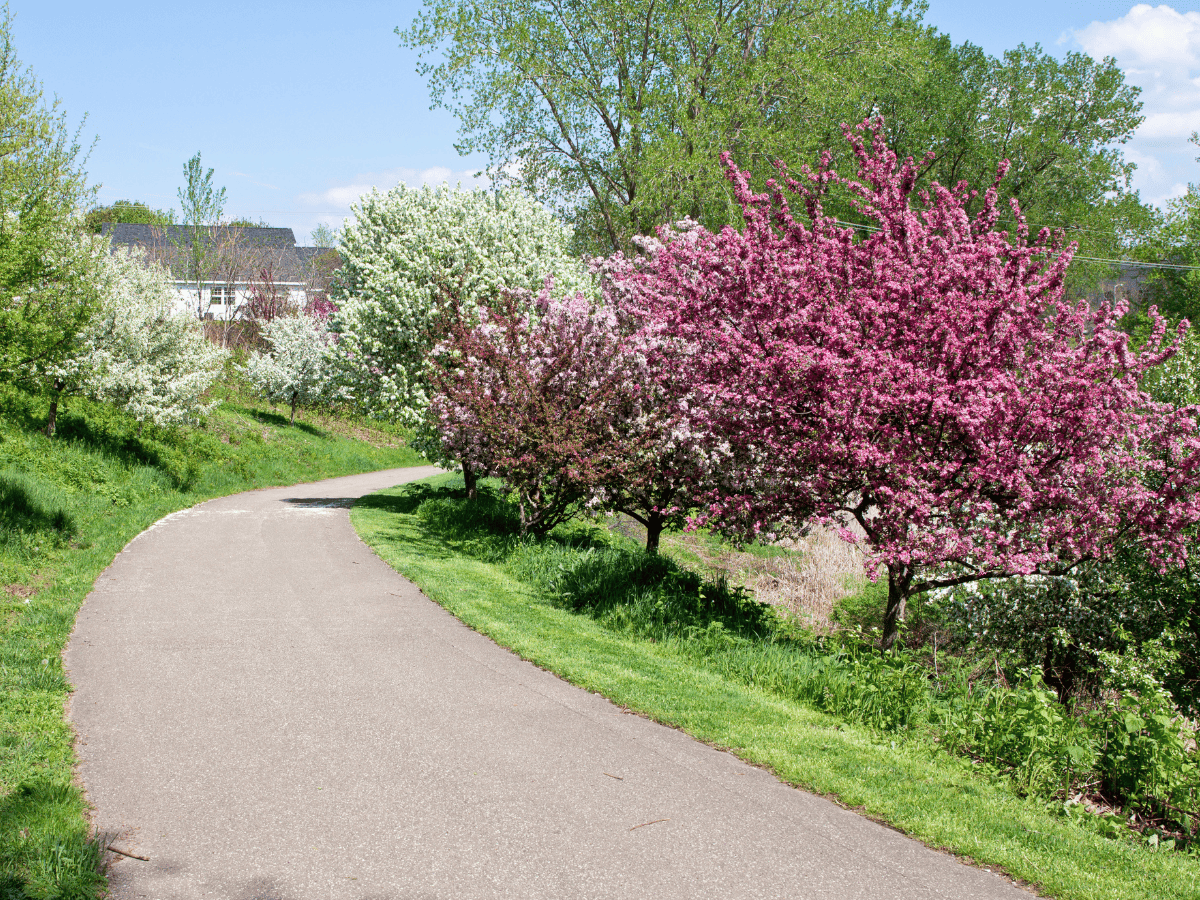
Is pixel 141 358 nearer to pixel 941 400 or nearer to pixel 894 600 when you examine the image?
pixel 894 600

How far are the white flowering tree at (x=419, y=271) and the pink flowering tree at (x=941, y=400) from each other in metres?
10.1

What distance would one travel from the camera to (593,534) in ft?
58.1

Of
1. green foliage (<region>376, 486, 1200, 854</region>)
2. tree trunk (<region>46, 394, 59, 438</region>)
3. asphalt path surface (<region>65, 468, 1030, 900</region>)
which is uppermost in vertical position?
tree trunk (<region>46, 394, 59, 438</region>)

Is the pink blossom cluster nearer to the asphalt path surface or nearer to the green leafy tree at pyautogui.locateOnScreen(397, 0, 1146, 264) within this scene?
the asphalt path surface

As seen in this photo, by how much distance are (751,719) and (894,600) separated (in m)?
3.66

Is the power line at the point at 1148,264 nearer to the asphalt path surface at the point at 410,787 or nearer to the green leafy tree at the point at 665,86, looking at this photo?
the green leafy tree at the point at 665,86

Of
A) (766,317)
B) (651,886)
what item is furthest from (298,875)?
(766,317)

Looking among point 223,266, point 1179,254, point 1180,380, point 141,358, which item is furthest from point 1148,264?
point 223,266

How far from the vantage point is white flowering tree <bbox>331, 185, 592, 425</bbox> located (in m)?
19.6

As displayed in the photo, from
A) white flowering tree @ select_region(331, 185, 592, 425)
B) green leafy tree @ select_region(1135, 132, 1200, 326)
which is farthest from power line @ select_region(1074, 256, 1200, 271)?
white flowering tree @ select_region(331, 185, 592, 425)

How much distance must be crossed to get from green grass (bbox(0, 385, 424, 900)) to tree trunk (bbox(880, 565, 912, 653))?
791cm

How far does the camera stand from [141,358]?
1917 cm

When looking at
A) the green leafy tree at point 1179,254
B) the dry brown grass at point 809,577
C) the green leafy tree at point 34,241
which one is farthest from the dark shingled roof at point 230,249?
the green leafy tree at point 1179,254

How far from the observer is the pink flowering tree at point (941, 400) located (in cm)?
849
